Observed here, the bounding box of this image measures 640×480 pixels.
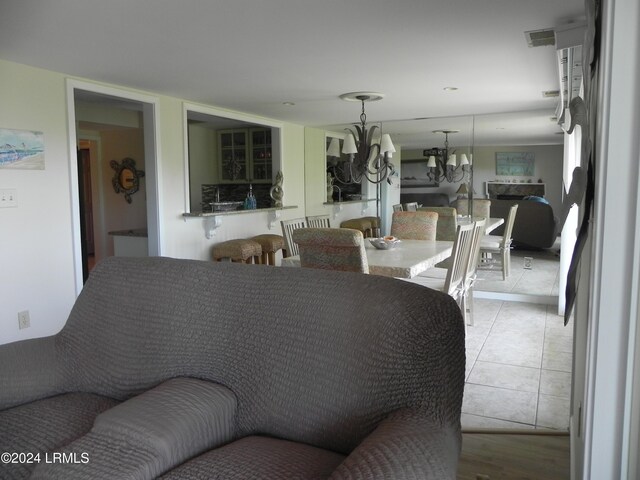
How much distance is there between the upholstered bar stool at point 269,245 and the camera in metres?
5.66

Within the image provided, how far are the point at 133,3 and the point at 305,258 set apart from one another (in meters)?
1.61

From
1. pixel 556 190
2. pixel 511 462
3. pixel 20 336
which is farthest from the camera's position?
pixel 556 190

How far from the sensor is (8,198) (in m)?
3.38

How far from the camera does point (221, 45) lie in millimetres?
2934

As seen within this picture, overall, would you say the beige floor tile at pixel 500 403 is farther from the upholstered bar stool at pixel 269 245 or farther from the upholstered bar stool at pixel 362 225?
the upholstered bar stool at pixel 362 225

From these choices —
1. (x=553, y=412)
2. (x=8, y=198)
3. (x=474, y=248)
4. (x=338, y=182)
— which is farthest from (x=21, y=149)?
(x=338, y=182)

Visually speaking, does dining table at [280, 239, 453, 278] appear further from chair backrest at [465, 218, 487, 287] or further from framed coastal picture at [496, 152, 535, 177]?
framed coastal picture at [496, 152, 535, 177]

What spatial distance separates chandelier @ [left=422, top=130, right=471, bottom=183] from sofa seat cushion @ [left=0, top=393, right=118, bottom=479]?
4.57 m

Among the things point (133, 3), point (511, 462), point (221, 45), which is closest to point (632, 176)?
point (511, 462)

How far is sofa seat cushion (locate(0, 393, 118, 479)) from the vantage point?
1.36 m

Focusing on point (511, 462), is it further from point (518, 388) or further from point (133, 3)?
point (133, 3)

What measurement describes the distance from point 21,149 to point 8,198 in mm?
351

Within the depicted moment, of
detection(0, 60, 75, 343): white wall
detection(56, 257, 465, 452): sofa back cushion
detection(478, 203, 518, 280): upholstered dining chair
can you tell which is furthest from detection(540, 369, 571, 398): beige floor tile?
detection(0, 60, 75, 343): white wall

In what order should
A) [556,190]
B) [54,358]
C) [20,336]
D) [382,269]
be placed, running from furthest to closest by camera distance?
[556,190] → [20,336] → [382,269] → [54,358]
